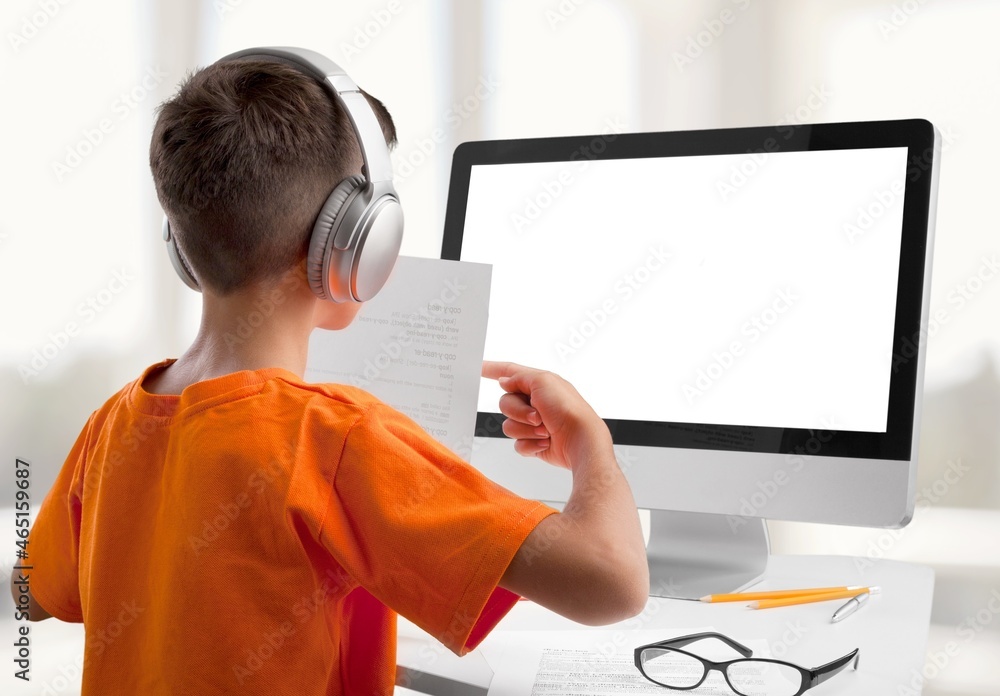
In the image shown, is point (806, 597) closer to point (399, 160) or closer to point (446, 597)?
point (446, 597)

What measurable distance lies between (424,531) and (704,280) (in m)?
0.56

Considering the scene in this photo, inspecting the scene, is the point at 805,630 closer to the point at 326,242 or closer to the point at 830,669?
the point at 830,669

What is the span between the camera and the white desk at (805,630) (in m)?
0.70

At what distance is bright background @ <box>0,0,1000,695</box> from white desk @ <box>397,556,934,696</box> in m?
1.18

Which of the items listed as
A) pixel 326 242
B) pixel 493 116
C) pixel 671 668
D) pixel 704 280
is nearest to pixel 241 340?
pixel 326 242

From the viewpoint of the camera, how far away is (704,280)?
979mm

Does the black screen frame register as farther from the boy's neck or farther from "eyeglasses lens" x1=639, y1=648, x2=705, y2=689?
the boy's neck

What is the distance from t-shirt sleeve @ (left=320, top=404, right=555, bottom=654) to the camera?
0.54m

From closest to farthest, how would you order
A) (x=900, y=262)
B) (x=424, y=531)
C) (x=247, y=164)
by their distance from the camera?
(x=424, y=531) < (x=247, y=164) < (x=900, y=262)

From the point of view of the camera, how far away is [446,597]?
55 centimetres

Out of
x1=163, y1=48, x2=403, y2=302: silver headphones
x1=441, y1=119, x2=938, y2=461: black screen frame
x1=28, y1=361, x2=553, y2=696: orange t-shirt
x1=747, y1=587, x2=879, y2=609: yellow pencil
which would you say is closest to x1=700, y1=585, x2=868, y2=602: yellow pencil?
x1=747, y1=587, x2=879, y2=609: yellow pencil

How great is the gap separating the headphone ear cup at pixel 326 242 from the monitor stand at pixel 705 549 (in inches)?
20.1

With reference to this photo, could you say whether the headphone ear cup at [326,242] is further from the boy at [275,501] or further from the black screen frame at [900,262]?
the black screen frame at [900,262]

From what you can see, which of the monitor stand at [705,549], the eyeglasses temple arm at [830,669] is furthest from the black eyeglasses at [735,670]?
the monitor stand at [705,549]
